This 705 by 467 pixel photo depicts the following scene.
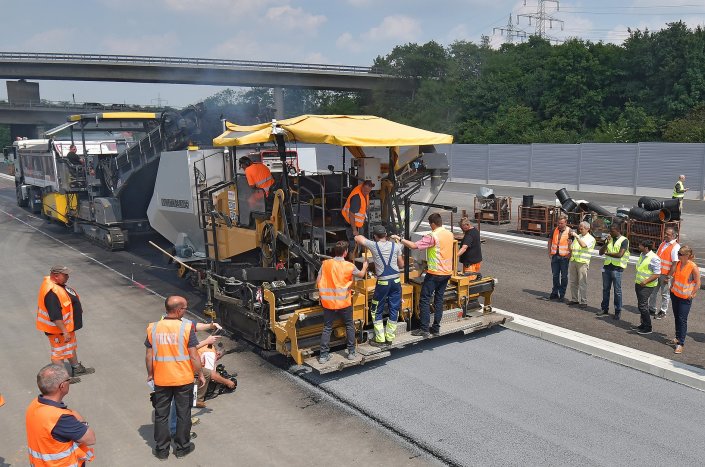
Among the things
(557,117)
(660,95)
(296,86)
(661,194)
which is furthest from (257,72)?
(661,194)

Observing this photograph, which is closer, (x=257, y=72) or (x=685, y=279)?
(x=685, y=279)

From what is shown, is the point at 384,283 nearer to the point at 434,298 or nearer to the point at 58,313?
the point at 434,298

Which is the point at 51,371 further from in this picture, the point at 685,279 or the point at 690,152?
the point at 690,152

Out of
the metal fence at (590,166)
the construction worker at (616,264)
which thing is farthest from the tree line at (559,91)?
the construction worker at (616,264)

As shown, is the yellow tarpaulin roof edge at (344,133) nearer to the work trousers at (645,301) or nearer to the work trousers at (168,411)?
the work trousers at (168,411)

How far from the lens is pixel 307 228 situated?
8.17 meters

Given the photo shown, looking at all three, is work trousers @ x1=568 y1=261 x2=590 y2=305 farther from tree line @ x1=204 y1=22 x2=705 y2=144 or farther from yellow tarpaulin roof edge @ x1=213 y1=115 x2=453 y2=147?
tree line @ x1=204 y1=22 x2=705 y2=144

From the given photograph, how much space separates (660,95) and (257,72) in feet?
101

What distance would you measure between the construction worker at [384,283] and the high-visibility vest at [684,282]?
12.1 ft

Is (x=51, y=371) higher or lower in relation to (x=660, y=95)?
lower

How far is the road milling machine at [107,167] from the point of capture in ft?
45.8

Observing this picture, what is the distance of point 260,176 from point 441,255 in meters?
2.95

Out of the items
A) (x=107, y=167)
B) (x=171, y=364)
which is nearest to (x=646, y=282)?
(x=171, y=364)

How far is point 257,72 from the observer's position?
48.4m
